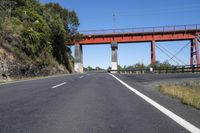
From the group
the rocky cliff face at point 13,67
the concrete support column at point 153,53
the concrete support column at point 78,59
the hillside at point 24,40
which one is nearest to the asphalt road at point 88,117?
the rocky cliff face at point 13,67

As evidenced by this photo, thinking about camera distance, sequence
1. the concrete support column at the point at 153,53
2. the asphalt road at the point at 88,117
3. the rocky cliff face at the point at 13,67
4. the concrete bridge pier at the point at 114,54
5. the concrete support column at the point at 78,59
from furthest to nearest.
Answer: the concrete support column at the point at 78,59 < the concrete bridge pier at the point at 114,54 < the concrete support column at the point at 153,53 < the rocky cliff face at the point at 13,67 < the asphalt road at the point at 88,117

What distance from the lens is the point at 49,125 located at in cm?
632

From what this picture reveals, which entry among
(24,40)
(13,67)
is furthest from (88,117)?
(24,40)

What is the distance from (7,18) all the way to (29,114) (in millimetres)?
27887

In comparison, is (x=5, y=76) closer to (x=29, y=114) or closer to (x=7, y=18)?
(x=7, y=18)

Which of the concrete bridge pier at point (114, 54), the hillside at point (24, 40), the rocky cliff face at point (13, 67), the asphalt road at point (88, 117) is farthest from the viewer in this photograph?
the concrete bridge pier at point (114, 54)

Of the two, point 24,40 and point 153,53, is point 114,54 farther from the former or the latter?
point 24,40

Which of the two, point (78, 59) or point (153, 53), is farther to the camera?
point (78, 59)

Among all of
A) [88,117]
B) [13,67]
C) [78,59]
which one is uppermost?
[78,59]

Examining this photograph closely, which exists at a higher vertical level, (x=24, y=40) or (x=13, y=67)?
(x=24, y=40)

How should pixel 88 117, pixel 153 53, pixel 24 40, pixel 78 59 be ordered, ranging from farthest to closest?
pixel 78 59 < pixel 153 53 < pixel 24 40 < pixel 88 117

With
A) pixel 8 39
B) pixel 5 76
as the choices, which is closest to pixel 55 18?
pixel 8 39

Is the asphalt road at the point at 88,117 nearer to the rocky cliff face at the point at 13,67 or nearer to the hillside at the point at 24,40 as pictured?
the rocky cliff face at the point at 13,67

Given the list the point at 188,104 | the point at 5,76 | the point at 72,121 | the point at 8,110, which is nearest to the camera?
the point at 72,121
